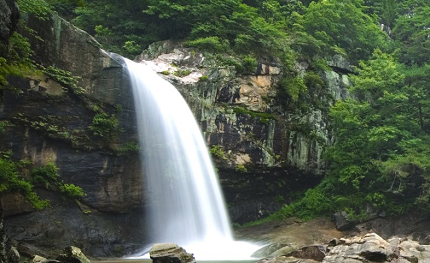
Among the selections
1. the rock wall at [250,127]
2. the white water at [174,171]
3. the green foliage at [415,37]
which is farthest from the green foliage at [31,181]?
the green foliage at [415,37]

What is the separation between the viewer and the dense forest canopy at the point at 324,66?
801 inches

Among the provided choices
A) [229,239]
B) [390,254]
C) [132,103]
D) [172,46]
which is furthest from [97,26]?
[390,254]

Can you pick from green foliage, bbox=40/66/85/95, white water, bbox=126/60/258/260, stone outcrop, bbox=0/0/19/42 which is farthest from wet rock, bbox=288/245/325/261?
green foliage, bbox=40/66/85/95

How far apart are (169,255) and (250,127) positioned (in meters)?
11.5

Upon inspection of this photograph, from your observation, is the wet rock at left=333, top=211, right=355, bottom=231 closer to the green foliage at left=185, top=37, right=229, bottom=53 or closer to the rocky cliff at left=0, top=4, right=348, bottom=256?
the rocky cliff at left=0, top=4, right=348, bottom=256

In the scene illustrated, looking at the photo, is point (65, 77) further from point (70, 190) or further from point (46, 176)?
point (70, 190)

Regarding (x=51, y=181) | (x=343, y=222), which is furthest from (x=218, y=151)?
(x=51, y=181)

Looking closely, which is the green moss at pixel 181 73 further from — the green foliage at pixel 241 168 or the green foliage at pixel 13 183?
the green foliage at pixel 13 183

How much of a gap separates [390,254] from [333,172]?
12.3 metres

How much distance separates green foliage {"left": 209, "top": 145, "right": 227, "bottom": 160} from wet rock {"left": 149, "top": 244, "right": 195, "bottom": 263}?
9.19 meters

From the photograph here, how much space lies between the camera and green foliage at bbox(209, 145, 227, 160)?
65.5ft

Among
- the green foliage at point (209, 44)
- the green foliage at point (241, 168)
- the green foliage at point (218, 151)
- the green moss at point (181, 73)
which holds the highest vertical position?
the green foliage at point (209, 44)

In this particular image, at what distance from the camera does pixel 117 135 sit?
58.9ft

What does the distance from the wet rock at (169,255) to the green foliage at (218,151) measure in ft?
30.1
